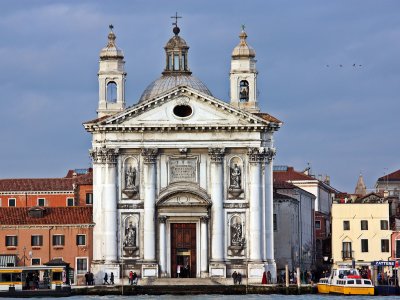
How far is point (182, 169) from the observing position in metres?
79.3

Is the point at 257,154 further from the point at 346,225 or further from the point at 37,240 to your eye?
the point at 346,225

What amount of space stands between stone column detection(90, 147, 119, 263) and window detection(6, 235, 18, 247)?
388 cm

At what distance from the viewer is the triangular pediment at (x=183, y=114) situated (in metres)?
79.0

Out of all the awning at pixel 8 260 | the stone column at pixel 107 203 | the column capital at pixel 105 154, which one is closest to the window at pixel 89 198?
the awning at pixel 8 260

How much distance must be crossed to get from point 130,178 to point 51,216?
15.6ft

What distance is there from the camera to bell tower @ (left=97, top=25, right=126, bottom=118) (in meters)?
83.5

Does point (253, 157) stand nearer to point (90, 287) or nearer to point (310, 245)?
point (90, 287)

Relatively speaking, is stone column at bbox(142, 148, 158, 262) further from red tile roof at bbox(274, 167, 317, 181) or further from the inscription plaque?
red tile roof at bbox(274, 167, 317, 181)

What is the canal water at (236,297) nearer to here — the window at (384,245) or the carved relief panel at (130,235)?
the carved relief panel at (130,235)

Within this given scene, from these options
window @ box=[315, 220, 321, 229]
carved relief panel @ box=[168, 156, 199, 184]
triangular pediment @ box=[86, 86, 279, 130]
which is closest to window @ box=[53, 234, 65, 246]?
triangular pediment @ box=[86, 86, 279, 130]

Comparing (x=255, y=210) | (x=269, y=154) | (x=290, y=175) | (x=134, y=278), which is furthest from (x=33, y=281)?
(x=290, y=175)

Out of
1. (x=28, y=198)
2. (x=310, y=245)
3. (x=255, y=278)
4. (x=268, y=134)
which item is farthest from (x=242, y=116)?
(x=28, y=198)

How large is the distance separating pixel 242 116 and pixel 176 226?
18.9 feet

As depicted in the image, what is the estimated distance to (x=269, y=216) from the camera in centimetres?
7975
